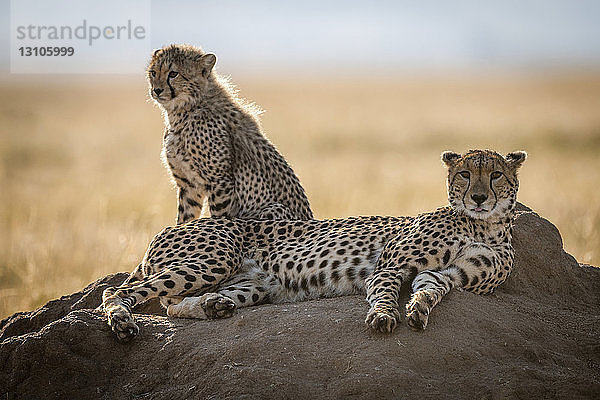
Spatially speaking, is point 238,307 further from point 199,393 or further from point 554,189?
point 554,189

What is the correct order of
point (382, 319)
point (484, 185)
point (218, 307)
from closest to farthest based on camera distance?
point (382, 319) < point (218, 307) < point (484, 185)

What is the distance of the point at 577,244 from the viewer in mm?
9617

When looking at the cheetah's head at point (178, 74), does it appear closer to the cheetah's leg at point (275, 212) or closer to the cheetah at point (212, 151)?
the cheetah at point (212, 151)

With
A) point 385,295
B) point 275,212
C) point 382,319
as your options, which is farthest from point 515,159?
point 275,212

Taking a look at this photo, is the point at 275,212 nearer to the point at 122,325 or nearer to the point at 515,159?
Answer: the point at 515,159

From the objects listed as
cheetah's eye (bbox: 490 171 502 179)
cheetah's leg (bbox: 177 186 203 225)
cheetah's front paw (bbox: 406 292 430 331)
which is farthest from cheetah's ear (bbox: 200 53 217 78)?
cheetah's front paw (bbox: 406 292 430 331)

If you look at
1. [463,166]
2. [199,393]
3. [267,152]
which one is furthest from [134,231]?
[199,393]

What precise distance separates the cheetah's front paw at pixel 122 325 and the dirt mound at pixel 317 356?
0.04 metres

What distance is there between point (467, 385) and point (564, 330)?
1.08m

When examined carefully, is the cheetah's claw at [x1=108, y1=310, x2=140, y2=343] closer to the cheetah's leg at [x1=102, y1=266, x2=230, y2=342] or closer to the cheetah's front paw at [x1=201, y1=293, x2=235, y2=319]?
the cheetah's leg at [x1=102, y1=266, x2=230, y2=342]

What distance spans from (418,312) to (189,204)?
320 centimetres

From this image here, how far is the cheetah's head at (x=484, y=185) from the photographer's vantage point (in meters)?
5.34

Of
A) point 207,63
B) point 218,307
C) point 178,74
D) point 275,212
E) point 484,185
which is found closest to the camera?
point 218,307

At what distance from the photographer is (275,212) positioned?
7.04m
